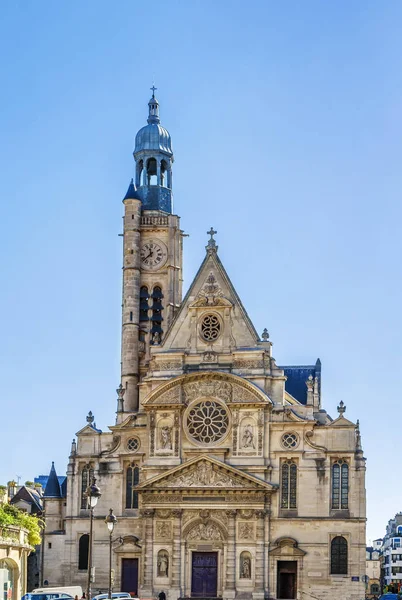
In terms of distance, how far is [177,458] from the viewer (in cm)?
5778

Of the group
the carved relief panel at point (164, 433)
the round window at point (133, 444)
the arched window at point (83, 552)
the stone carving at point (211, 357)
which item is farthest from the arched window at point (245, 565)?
the stone carving at point (211, 357)

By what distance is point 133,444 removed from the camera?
59.7m

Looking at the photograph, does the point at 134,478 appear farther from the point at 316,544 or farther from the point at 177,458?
the point at 316,544

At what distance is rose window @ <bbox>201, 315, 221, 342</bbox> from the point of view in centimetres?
5941

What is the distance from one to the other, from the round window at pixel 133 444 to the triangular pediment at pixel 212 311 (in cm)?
503

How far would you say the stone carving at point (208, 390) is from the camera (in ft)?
190

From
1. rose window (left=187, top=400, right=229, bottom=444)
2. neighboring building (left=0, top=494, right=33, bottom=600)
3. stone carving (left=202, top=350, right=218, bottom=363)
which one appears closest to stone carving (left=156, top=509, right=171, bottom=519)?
rose window (left=187, top=400, right=229, bottom=444)

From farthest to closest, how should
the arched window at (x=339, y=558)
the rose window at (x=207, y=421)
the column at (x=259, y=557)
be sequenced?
the rose window at (x=207, y=421) < the arched window at (x=339, y=558) < the column at (x=259, y=557)

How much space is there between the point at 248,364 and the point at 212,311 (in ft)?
11.6

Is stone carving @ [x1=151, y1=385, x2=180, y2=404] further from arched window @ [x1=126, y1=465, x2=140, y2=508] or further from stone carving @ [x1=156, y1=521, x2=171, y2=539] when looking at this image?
stone carving @ [x1=156, y1=521, x2=171, y2=539]

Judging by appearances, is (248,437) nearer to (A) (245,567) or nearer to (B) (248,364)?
(B) (248,364)

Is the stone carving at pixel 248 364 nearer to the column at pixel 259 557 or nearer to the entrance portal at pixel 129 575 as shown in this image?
the column at pixel 259 557

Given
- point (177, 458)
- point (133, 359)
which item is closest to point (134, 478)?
point (177, 458)

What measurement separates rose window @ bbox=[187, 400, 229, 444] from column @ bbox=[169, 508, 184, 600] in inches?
155
